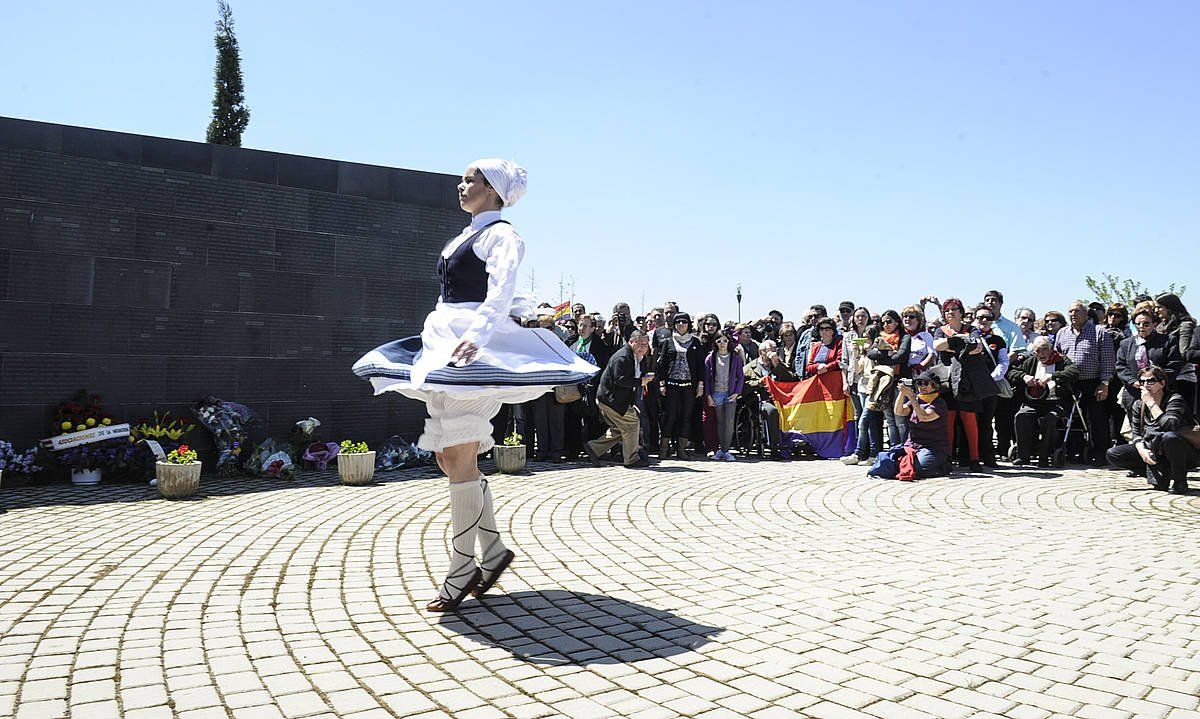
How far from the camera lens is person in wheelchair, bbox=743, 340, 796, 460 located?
42.0ft

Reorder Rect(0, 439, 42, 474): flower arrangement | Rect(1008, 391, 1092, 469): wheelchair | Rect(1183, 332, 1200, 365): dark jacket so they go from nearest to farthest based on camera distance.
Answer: Rect(0, 439, 42, 474): flower arrangement → Rect(1183, 332, 1200, 365): dark jacket → Rect(1008, 391, 1092, 469): wheelchair

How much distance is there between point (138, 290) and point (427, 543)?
18.9 ft

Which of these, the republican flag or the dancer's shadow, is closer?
the dancer's shadow

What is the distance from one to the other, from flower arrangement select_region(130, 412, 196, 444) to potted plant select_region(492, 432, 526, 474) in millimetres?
3443

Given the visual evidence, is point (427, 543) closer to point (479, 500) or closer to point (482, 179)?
point (479, 500)

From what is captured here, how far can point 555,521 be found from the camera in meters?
6.83

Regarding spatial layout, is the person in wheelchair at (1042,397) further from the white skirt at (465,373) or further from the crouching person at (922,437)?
the white skirt at (465,373)

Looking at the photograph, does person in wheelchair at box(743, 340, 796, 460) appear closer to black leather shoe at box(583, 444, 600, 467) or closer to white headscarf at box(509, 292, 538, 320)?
black leather shoe at box(583, 444, 600, 467)

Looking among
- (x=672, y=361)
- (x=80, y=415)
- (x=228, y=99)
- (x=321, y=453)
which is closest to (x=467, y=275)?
(x=80, y=415)

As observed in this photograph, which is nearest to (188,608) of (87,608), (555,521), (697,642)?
(87,608)

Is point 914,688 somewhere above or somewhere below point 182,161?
below

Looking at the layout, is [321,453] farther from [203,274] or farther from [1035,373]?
[1035,373]

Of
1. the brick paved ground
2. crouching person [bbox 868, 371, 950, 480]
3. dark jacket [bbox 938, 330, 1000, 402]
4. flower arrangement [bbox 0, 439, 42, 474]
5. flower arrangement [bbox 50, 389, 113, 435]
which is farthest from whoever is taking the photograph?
dark jacket [bbox 938, 330, 1000, 402]

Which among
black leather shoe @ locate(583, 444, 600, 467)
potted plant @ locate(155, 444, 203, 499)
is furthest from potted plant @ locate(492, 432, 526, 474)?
potted plant @ locate(155, 444, 203, 499)
